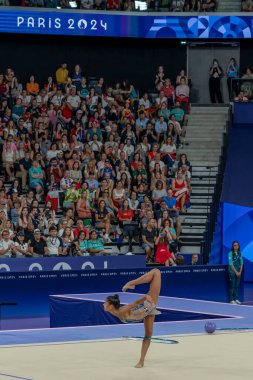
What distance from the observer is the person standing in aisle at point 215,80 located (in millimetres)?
36750

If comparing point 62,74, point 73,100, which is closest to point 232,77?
point 62,74

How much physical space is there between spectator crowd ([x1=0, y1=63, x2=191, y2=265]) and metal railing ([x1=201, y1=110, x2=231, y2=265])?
95 centimetres

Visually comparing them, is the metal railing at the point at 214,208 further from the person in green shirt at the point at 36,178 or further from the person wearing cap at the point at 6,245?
the person wearing cap at the point at 6,245

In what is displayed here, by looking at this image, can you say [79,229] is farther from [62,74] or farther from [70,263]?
[62,74]

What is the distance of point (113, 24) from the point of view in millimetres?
36344

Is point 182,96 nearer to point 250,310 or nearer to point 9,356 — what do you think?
point 250,310

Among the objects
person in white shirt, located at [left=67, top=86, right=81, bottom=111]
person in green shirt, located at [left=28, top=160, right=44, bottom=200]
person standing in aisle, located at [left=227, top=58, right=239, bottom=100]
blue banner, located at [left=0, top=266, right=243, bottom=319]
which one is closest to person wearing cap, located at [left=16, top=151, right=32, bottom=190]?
person in green shirt, located at [left=28, top=160, right=44, bottom=200]

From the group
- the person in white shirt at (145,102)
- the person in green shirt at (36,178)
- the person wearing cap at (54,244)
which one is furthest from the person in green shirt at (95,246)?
the person in white shirt at (145,102)

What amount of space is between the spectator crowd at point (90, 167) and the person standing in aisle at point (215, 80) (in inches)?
49.9

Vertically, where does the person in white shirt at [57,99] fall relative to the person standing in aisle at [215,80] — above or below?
below

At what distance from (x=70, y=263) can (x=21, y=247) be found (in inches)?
52.8

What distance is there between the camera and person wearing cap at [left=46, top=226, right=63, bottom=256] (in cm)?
2686

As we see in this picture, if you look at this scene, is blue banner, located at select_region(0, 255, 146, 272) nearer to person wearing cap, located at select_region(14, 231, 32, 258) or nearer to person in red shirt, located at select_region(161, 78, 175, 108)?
person wearing cap, located at select_region(14, 231, 32, 258)

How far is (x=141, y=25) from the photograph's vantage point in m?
36.7
